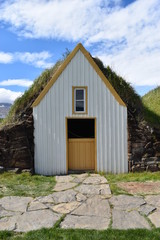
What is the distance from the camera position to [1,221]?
5.10 meters

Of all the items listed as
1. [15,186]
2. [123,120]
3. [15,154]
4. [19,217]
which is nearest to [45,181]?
[15,186]

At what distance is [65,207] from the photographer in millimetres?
5906

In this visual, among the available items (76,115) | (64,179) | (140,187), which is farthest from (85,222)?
(76,115)

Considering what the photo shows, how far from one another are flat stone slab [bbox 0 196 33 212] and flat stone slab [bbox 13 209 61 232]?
0.44m

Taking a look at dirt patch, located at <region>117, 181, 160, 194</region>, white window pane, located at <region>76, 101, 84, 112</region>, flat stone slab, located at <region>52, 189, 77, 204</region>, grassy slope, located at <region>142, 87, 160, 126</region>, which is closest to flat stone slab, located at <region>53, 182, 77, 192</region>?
flat stone slab, located at <region>52, 189, 77, 204</region>

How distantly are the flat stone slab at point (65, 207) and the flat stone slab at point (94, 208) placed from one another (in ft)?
0.52

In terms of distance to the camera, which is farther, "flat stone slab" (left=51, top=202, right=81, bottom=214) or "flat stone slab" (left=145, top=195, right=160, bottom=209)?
"flat stone slab" (left=145, top=195, right=160, bottom=209)

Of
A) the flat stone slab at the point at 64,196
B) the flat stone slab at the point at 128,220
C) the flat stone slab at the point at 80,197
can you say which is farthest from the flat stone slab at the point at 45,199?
the flat stone slab at the point at 128,220

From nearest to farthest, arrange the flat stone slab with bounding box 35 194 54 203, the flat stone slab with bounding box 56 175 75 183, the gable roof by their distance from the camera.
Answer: the flat stone slab with bounding box 35 194 54 203 < the flat stone slab with bounding box 56 175 75 183 < the gable roof

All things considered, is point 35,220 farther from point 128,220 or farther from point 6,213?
point 128,220

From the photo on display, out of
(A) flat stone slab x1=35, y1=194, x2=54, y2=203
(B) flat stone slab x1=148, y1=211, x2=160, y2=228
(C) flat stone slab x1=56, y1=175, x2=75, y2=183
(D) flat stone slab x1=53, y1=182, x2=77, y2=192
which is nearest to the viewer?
(B) flat stone slab x1=148, y1=211, x2=160, y2=228

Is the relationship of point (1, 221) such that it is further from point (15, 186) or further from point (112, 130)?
point (112, 130)

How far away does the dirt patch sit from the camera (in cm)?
714

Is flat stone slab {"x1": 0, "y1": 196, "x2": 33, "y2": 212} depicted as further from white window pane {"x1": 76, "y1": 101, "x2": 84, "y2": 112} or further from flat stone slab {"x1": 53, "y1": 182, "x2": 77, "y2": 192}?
white window pane {"x1": 76, "y1": 101, "x2": 84, "y2": 112}
